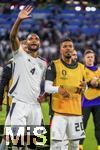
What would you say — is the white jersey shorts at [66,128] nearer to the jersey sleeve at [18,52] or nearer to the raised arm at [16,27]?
the jersey sleeve at [18,52]

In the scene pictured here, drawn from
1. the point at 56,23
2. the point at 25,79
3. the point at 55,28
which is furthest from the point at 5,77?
the point at 56,23

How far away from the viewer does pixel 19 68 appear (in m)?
7.82

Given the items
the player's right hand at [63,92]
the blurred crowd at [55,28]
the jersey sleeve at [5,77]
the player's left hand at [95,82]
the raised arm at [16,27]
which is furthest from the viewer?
the blurred crowd at [55,28]

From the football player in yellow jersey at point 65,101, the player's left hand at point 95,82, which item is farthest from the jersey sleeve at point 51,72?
the player's left hand at point 95,82

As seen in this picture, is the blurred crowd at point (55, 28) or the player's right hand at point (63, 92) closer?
the player's right hand at point (63, 92)

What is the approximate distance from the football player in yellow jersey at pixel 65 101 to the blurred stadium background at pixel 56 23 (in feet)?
56.5

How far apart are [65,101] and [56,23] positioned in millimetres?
23267

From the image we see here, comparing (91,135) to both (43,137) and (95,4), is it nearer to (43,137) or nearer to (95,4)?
(43,137)

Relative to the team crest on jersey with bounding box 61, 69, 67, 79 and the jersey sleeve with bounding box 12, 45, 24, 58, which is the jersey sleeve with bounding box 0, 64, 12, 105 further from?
the team crest on jersey with bounding box 61, 69, 67, 79

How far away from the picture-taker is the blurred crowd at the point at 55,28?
2738 centimetres

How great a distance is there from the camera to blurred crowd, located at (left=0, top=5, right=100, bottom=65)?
89.8ft

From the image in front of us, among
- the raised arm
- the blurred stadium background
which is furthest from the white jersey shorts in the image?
the blurred stadium background

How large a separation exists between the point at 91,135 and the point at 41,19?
19036 mm

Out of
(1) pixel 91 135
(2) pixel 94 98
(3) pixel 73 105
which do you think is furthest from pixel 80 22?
(3) pixel 73 105
